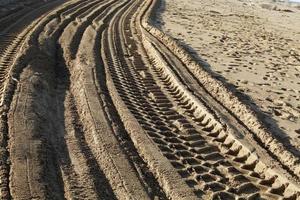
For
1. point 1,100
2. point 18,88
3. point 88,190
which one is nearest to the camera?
point 88,190

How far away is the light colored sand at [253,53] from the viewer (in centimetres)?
884

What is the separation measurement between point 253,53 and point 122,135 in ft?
26.2

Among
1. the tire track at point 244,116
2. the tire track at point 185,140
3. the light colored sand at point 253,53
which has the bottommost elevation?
the light colored sand at point 253,53

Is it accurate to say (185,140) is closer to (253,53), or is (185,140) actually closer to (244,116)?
(244,116)

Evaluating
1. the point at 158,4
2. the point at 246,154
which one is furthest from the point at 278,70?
the point at 158,4

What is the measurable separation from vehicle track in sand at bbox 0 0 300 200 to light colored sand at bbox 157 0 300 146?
844mm

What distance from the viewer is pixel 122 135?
651 cm

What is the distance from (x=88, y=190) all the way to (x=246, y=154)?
2.47 metres

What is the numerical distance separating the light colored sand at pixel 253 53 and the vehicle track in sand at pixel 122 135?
33.2 inches

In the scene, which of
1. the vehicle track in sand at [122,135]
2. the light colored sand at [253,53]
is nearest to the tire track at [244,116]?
the vehicle track in sand at [122,135]

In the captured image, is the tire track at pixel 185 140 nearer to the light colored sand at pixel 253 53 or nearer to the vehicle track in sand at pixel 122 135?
the vehicle track in sand at pixel 122 135

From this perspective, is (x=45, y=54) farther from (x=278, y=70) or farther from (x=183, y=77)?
(x=278, y=70)

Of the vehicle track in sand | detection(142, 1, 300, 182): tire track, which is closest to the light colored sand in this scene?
detection(142, 1, 300, 182): tire track

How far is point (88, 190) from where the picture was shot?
16.8ft
